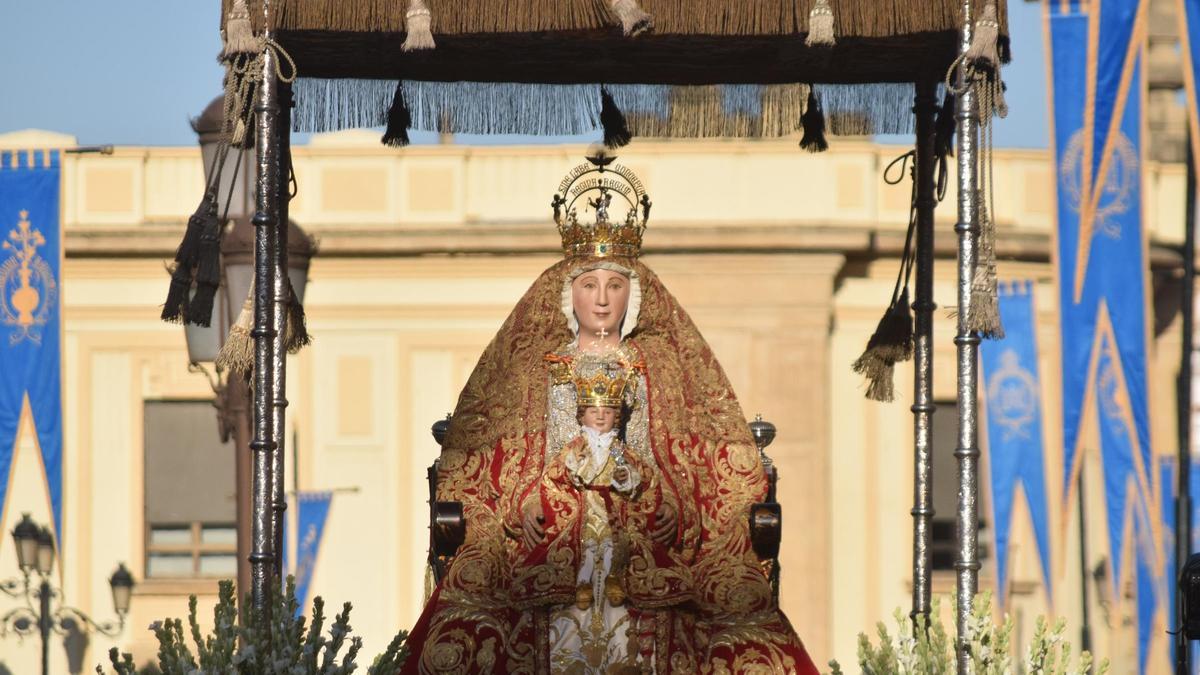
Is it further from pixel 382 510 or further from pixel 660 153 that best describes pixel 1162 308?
pixel 382 510

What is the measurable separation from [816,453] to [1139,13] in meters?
8.58

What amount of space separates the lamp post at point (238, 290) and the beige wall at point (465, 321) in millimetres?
13450

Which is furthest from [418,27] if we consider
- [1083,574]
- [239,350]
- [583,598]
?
[1083,574]

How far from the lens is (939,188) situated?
35.3 feet

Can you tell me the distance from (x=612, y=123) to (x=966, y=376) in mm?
2604

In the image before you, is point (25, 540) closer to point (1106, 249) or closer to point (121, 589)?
point (121, 589)

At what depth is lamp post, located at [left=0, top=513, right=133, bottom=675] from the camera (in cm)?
2320

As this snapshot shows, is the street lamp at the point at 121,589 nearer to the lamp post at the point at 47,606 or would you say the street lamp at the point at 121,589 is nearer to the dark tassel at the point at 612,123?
the lamp post at the point at 47,606

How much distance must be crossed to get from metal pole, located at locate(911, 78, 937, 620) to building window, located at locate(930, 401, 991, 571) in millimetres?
13674

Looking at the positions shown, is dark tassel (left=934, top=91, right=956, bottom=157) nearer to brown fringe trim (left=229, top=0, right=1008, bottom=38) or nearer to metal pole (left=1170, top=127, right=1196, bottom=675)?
brown fringe trim (left=229, top=0, right=1008, bottom=38)

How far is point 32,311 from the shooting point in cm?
1762

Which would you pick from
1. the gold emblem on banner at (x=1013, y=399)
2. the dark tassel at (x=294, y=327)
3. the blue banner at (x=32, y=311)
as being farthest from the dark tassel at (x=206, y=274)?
the gold emblem on banner at (x=1013, y=399)

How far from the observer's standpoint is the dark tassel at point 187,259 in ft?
34.2

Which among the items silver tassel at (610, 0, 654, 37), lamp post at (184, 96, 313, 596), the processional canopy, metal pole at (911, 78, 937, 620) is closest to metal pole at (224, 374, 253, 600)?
lamp post at (184, 96, 313, 596)
